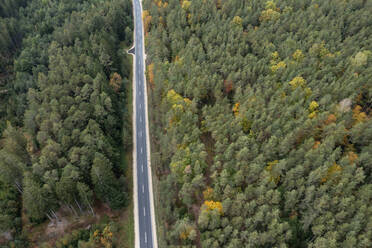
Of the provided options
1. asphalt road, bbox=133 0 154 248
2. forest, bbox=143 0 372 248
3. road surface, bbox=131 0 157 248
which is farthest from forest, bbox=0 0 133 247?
forest, bbox=143 0 372 248

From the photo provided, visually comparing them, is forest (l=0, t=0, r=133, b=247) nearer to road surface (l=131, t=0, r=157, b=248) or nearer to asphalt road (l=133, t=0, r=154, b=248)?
road surface (l=131, t=0, r=157, b=248)

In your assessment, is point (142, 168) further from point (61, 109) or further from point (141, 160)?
point (61, 109)

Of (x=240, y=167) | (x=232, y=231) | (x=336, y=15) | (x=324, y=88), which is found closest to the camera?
(x=232, y=231)

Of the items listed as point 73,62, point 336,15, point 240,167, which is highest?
point 336,15

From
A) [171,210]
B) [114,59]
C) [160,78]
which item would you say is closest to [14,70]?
[114,59]

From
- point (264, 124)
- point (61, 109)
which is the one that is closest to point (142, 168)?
point (61, 109)

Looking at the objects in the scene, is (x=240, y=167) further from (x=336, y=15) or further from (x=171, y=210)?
(x=336, y=15)

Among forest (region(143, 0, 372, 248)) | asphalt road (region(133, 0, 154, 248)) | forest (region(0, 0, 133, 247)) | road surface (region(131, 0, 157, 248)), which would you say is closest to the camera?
forest (region(143, 0, 372, 248))
